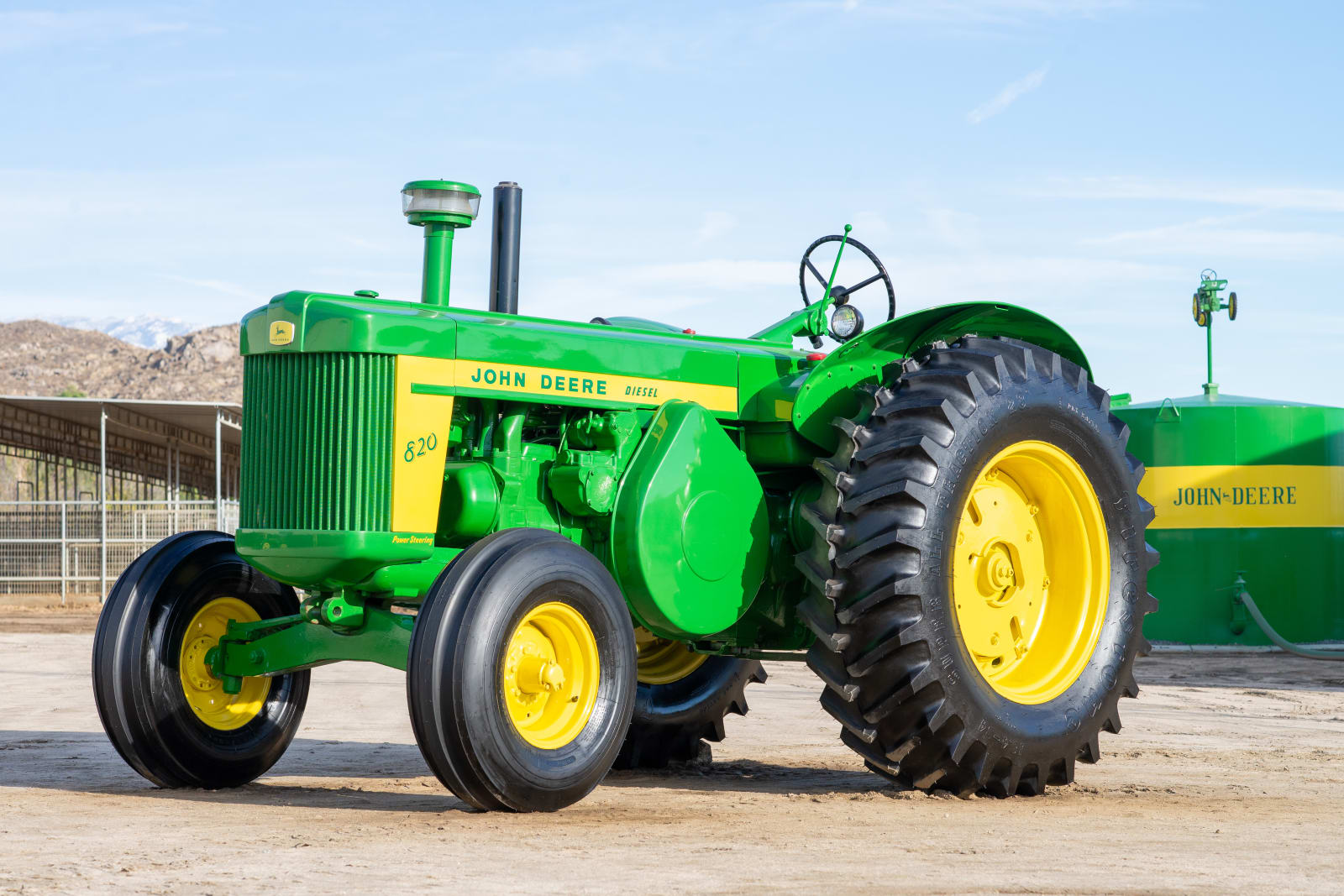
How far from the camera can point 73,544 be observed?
24031 millimetres

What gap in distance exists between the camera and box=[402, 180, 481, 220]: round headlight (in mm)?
6012

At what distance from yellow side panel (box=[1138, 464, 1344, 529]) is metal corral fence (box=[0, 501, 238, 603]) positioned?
1465 centimetres

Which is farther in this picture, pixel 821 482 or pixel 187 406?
pixel 187 406

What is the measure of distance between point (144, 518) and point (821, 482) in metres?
19.9

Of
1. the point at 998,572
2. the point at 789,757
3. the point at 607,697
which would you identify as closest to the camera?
the point at 607,697

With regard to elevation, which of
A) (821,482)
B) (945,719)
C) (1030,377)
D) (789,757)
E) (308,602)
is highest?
(1030,377)

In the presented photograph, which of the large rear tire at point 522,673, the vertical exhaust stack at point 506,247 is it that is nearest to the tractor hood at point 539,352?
the vertical exhaust stack at point 506,247

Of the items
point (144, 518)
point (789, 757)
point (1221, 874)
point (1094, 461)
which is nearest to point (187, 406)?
point (144, 518)

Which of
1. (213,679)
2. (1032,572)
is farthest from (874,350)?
(213,679)

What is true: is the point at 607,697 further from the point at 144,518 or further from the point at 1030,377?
the point at 144,518

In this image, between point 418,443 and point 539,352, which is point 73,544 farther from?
point 418,443

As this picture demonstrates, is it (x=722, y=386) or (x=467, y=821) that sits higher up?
(x=722, y=386)

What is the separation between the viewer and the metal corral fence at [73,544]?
23953 mm

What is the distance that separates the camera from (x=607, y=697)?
523cm
